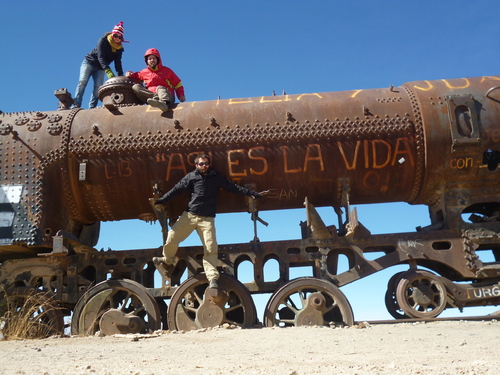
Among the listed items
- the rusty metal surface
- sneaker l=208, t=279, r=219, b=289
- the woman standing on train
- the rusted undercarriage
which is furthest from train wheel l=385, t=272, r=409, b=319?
the woman standing on train

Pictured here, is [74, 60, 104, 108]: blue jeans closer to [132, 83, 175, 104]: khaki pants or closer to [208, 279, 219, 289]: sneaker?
[132, 83, 175, 104]: khaki pants

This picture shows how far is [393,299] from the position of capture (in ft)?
25.6

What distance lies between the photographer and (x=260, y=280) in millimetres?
7820

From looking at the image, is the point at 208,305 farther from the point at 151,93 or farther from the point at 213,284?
the point at 151,93

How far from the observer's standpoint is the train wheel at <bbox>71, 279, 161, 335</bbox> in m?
7.58

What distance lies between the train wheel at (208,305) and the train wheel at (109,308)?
31 cm

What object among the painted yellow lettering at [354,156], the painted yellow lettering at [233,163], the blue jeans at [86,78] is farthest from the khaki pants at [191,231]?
the blue jeans at [86,78]

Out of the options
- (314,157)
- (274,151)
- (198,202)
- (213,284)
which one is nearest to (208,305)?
(213,284)

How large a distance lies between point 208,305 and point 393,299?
2.78 meters

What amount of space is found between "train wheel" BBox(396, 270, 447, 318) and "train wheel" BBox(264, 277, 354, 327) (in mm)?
803

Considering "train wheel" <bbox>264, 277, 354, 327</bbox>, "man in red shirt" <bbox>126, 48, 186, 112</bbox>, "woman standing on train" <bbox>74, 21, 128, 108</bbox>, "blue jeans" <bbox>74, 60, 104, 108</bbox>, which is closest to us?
"train wheel" <bbox>264, 277, 354, 327</bbox>

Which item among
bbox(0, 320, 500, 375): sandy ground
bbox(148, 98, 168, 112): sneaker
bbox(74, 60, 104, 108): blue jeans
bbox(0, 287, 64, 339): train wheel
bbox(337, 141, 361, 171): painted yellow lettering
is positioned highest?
bbox(74, 60, 104, 108): blue jeans

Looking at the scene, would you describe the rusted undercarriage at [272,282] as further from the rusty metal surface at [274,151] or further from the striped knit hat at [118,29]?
the striped knit hat at [118,29]

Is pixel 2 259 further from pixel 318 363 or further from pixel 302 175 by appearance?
pixel 318 363
